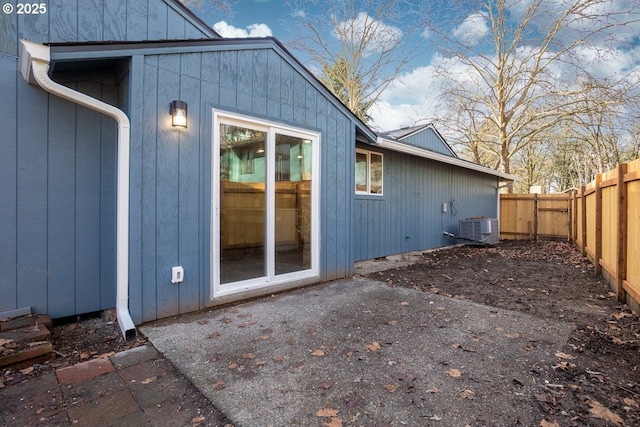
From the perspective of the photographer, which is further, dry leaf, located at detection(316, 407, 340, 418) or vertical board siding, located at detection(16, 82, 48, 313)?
vertical board siding, located at detection(16, 82, 48, 313)

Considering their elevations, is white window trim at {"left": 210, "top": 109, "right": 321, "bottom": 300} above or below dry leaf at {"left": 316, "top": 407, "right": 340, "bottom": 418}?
above

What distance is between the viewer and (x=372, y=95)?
44.5 feet

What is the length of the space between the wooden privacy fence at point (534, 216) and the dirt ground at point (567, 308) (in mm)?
3249

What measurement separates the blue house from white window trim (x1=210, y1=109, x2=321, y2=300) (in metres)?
Answer: 0.02

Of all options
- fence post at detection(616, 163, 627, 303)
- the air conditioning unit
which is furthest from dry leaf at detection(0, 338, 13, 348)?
the air conditioning unit

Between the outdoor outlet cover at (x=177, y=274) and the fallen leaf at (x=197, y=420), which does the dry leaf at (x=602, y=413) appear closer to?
the fallen leaf at (x=197, y=420)

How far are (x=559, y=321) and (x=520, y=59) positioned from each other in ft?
44.6

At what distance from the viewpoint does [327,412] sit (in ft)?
5.54

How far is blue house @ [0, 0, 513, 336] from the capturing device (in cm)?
267

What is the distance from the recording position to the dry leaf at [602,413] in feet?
5.33

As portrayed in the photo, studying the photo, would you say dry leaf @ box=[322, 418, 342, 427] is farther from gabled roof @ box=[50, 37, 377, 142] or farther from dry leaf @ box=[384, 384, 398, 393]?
gabled roof @ box=[50, 37, 377, 142]

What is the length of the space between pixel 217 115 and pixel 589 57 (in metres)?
14.3

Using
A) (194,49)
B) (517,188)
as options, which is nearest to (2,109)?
(194,49)

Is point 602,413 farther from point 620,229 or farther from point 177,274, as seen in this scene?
point 177,274
